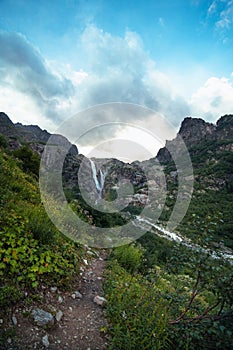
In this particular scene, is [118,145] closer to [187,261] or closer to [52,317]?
[187,261]

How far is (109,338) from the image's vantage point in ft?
10.4

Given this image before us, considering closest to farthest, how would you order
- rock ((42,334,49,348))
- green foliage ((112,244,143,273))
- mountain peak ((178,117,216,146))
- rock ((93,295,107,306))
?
1. rock ((42,334,49,348))
2. rock ((93,295,107,306))
3. green foliage ((112,244,143,273))
4. mountain peak ((178,117,216,146))

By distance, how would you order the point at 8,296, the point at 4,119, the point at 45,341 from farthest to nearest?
1. the point at 4,119
2. the point at 8,296
3. the point at 45,341

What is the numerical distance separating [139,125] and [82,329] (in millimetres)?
6066

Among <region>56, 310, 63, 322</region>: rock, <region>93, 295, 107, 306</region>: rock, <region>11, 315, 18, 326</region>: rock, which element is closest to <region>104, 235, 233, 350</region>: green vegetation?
<region>93, 295, 107, 306</region>: rock

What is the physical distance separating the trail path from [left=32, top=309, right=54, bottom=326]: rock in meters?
0.08

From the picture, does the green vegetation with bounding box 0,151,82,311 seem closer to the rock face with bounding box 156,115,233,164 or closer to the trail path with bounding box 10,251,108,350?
the trail path with bounding box 10,251,108,350

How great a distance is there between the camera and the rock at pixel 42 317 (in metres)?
3.00

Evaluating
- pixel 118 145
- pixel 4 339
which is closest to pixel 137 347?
pixel 4 339

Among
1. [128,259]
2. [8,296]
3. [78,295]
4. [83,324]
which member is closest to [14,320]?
[8,296]

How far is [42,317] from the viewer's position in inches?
121

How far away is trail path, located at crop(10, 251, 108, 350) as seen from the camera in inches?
109

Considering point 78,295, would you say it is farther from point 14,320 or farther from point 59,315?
point 14,320

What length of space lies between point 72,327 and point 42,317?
512mm
